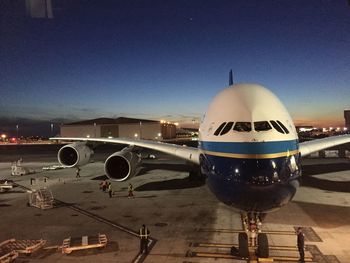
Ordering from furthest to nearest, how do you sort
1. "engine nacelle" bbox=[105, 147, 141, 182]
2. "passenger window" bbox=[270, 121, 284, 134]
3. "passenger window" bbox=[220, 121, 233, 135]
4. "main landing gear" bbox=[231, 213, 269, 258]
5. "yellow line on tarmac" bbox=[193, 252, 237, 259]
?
1. "engine nacelle" bbox=[105, 147, 141, 182]
2. "yellow line on tarmac" bbox=[193, 252, 237, 259]
3. "main landing gear" bbox=[231, 213, 269, 258]
4. "passenger window" bbox=[220, 121, 233, 135]
5. "passenger window" bbox=[270, 121, 284, 134]

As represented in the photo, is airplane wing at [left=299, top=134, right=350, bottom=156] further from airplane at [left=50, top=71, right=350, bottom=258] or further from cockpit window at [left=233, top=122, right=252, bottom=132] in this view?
cockpit window at [left=233, top=122, right=252, bottom=132]

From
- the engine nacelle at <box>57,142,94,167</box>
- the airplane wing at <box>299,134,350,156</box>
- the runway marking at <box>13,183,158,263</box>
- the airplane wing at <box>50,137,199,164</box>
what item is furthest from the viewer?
the engine nacelle at <box>57,142,94,167</box>

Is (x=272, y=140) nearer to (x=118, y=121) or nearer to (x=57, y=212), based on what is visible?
(x=57, y=212)

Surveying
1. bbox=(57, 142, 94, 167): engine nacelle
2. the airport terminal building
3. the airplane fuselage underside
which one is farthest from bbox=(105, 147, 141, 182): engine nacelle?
the airport terminal building

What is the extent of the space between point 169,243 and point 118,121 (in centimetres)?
8571

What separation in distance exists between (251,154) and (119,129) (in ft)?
281

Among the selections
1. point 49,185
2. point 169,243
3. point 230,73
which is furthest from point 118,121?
point 169,243

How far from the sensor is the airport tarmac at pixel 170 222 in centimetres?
988

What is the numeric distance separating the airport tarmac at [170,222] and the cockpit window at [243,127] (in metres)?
3.89

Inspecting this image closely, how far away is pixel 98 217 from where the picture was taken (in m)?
14.3

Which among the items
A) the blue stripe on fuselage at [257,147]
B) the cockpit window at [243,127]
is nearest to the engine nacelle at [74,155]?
the blue stripe on fuselage at [257,147]

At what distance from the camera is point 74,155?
2044 centimetres

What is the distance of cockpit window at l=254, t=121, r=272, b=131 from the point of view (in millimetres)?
8133

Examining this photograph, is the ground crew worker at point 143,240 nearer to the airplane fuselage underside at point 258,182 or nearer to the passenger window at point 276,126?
the airplane fuselage underside at point 258,182
